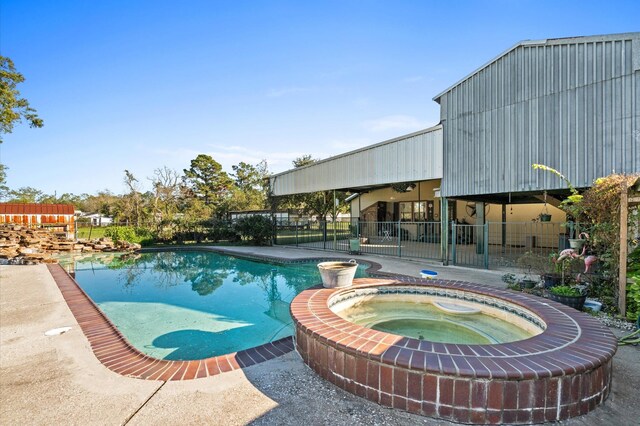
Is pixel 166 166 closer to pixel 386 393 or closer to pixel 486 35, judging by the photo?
pixel 486 35

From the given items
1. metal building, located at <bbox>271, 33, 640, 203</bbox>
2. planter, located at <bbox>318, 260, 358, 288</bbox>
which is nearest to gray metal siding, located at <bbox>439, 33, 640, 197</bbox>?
metal building, located at <bbox>271, 33, 640, 203</bbox>

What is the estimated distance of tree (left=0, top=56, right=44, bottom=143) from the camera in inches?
571

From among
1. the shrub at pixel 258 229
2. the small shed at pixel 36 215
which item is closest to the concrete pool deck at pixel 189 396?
the shrub at pixel 258 229

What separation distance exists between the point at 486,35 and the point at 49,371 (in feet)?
35.3

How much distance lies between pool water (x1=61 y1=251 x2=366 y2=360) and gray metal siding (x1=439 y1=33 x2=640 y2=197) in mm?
4626

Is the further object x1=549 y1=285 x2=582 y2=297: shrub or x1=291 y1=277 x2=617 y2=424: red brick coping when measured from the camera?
x1=549 y1=285 x2=582 y2=297: shrub

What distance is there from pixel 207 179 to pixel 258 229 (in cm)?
2334

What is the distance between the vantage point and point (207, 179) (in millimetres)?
35656

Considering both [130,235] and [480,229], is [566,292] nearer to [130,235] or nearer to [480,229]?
[480,229]

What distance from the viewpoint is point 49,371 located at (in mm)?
2650

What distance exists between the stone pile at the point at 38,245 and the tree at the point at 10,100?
5.72m

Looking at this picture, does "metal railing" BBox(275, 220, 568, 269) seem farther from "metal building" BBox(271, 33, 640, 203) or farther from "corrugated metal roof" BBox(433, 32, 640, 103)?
"corrugated metal roof" BBox(433, 32, 640, 103)

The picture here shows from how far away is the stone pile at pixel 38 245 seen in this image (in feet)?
33.7

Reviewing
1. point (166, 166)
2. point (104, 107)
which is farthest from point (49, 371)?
point (166, 166)
